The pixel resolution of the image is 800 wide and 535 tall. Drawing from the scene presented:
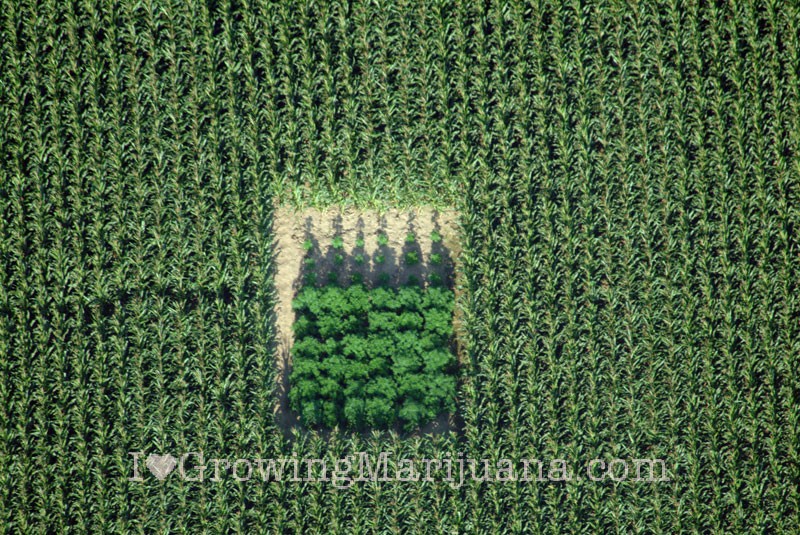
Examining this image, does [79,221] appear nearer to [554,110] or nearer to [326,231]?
[326,231]

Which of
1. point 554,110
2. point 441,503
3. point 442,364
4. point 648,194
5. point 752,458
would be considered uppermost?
point 554,110

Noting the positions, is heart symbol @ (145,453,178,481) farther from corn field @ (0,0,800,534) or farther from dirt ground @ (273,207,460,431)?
dirt ground @ (273,207,460,431)

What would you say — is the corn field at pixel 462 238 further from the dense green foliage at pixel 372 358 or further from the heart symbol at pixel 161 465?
the dense green foliage at pixel 372 358

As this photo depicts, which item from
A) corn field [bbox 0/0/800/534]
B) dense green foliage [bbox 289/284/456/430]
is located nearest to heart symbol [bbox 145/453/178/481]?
corn field [bbox 0/0/800/534]

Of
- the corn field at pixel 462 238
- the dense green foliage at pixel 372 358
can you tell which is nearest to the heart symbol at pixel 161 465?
the corn field at pixel 462 238

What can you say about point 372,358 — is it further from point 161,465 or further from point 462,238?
point 161,465

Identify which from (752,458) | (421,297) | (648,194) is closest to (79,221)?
(421,297)
